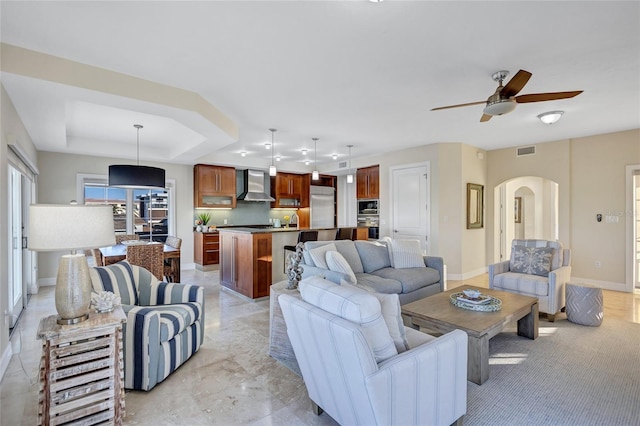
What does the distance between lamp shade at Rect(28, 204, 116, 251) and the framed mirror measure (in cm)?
592

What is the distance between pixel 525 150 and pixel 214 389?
6.47 metres

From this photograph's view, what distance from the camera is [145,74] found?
299 cm

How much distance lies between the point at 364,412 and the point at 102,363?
4.96 ft

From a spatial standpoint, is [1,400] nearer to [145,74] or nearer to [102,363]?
[102,363]

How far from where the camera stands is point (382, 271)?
4184mm

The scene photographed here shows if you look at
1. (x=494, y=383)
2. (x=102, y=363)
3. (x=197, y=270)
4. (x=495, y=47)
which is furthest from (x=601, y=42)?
(x=197, y=270)

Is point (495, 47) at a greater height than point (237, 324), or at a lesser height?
greater

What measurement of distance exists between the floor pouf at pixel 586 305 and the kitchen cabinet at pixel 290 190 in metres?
6.31

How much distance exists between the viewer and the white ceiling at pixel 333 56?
6.82 feet

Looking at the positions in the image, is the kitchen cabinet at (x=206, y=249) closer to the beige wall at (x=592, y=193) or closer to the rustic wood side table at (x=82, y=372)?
the rustic wood side table at (x=82, y=372)

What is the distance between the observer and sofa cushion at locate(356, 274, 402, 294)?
358cm

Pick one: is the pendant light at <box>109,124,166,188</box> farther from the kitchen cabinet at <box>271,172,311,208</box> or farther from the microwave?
the microwave

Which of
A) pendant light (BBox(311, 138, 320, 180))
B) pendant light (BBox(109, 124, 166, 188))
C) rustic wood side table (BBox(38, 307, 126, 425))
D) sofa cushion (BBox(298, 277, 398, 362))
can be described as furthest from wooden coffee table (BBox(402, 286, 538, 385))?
pendant light (BBox(109, 124, 166, 188))

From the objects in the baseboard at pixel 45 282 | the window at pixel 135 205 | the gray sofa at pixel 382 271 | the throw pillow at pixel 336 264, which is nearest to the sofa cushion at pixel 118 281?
the gray sofa at pixel 382 271
